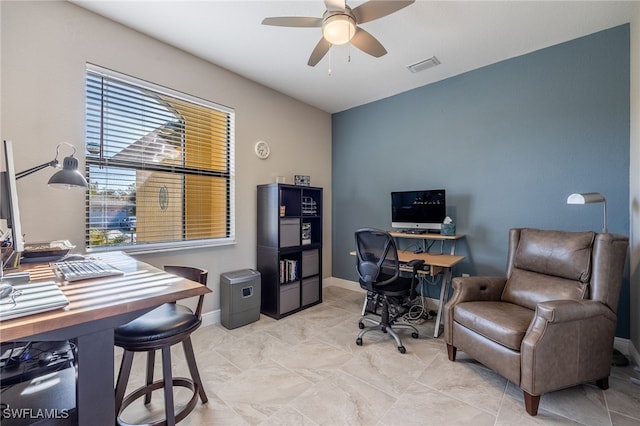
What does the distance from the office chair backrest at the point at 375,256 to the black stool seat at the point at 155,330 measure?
1485 millimetres

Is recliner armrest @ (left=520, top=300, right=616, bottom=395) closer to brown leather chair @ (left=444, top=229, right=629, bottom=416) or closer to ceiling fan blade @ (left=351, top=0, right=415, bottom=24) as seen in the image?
brown leather chair @ (left=444, top=229, right=629, bottom=416)

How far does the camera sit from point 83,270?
4.66 ft

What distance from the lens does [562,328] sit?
1695mm

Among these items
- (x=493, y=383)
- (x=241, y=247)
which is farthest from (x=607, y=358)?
(x=241, y=247)

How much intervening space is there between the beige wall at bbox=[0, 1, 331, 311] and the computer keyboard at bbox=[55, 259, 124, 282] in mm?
761

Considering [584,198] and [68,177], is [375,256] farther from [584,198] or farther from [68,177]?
[68,177]

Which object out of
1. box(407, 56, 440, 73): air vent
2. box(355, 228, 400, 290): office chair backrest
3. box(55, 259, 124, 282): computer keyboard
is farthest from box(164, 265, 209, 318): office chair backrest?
box(407, 56, 440, 73): air vent

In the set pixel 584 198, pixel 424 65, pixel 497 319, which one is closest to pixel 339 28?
pixel 424 65

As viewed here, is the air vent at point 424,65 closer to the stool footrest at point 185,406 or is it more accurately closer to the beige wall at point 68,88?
the beige wall at point 68,88

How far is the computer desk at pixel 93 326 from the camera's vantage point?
87cm

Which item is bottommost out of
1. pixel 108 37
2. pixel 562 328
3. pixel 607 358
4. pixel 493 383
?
pixel 493 383

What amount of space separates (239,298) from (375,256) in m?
1.50

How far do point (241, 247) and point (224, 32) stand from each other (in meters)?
2.18

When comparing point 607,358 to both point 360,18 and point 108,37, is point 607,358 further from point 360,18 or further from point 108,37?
point 108,37
